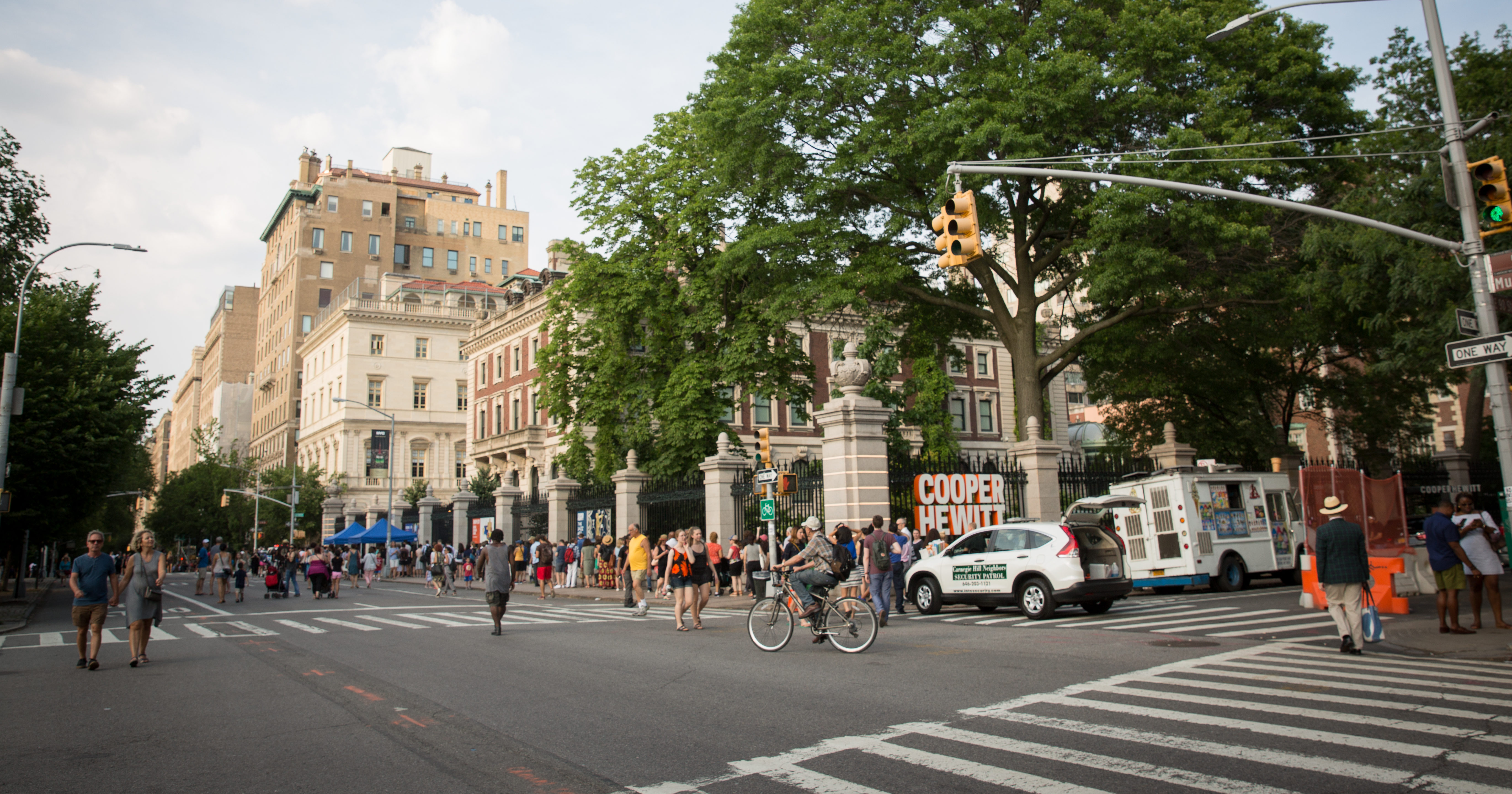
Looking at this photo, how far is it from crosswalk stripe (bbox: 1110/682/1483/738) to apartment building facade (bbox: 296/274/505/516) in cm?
6606

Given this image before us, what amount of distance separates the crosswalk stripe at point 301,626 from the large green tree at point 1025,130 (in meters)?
13.1

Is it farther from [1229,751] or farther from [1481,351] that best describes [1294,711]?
[1481,351]

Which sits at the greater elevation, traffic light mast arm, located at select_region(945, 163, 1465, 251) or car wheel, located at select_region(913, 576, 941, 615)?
traffic light mast arm, located at select_region(945, 163, 1465, 251)

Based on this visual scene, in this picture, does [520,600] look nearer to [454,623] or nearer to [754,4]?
[454,623]

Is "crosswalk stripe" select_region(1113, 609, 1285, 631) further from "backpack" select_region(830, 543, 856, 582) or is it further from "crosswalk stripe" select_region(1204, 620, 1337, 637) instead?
"backpack" select_region(830, 543, 856, 582)

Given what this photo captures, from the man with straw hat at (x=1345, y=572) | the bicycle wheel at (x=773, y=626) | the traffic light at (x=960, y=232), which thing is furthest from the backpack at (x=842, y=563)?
the man with straw hat at (x=1345, y=572)

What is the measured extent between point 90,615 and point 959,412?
180 feet

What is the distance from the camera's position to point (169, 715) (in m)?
8.90

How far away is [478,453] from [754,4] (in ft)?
151

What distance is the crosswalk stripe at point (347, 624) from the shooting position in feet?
59.3

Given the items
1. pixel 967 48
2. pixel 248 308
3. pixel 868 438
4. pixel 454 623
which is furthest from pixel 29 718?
pixel 248 308

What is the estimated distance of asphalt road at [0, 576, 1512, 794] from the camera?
599 cm

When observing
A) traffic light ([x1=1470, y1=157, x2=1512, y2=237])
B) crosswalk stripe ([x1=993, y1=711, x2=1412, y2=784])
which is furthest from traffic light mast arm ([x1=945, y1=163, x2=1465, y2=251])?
crosswalk stripe ([x1=993, y1=711, x2=1412, y2=784])

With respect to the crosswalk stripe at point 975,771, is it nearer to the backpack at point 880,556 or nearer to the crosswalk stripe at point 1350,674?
the crosswalk stripe at point 1350,674
